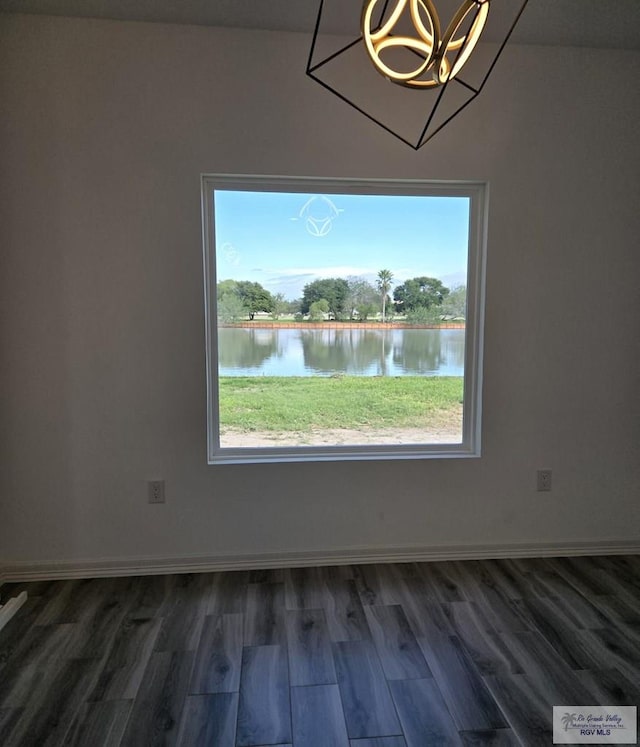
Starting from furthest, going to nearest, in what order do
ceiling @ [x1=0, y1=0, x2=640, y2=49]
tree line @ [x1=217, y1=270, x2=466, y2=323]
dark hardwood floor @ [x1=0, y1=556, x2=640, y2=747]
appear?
tree line @ [x1=217, y1=270, x2=466, y2=323]
ceiling @ [x1=0, y1=0, x2=640, y2=49]
dark hardwood floor @ [x1=0, y1=556, x2=640, y2=747]

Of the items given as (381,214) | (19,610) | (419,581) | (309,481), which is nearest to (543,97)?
(381,214)

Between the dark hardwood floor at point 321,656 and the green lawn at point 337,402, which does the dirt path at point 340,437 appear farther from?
the dark hardwood floor at point 321,656

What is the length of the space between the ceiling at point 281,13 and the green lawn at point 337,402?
1.72 meters

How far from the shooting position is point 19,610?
2107 millimetres

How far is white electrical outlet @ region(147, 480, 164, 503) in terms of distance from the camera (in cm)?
240

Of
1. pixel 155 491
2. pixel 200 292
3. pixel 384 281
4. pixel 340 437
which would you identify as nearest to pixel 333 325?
pixel 384 281

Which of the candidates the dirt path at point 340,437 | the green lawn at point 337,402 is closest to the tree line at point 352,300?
the green lawn at point 337,402

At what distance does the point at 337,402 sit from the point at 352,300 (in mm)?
577

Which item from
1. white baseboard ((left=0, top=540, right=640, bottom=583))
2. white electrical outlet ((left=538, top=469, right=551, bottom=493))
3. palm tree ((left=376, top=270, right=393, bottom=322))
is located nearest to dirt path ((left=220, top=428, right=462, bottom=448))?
white electrical outlet ((left=538, top=469, right=551, bottom=493))

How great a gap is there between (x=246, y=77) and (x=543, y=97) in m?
1.52

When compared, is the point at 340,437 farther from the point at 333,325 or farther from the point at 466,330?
the point at 466,330

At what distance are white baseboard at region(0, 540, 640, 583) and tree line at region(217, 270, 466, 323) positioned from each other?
1.29m

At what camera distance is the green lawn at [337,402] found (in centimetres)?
252

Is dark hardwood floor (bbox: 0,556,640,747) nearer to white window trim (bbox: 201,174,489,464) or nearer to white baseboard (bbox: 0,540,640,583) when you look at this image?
white baseboard (bbox: 0,540,640,583)
